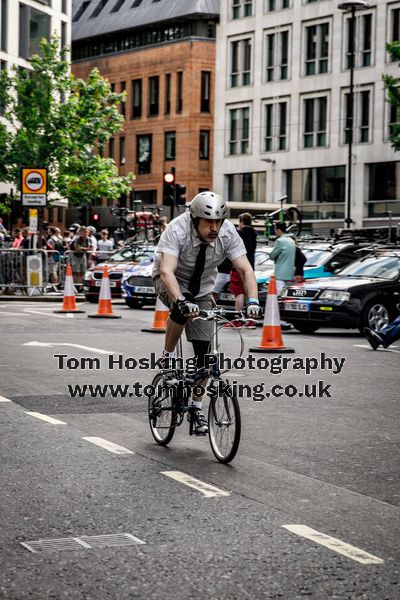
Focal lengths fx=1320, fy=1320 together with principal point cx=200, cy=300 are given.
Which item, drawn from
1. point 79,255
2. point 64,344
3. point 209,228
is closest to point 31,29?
point 79,255

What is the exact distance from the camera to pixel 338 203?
61.6 metres

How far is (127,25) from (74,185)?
88.5ft

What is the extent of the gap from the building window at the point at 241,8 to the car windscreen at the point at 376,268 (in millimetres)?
46377

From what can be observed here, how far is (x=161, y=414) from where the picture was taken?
8938mm

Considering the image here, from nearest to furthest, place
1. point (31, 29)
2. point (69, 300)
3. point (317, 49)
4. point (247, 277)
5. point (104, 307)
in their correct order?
point (247, 277) < point (104, 307) < point (69, 300) < point (317, 49) < point (31, 29)

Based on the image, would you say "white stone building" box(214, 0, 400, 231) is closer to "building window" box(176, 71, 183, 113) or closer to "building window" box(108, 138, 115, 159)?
"building window" box(176, 71, 183, 113)

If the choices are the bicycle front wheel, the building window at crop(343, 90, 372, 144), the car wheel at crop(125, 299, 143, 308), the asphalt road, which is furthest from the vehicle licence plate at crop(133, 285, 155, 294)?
the building window at crop(343, 90, 372, 144)

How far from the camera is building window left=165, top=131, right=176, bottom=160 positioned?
80375mm

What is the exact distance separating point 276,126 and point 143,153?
777 inches

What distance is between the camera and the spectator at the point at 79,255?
34781mm

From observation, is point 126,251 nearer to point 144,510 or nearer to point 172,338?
point 172,338

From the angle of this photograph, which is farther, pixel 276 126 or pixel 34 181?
pixel 276 126

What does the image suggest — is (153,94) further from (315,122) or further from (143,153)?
(315,122)

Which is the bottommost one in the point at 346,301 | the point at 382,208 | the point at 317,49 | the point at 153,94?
the point at 346,301
